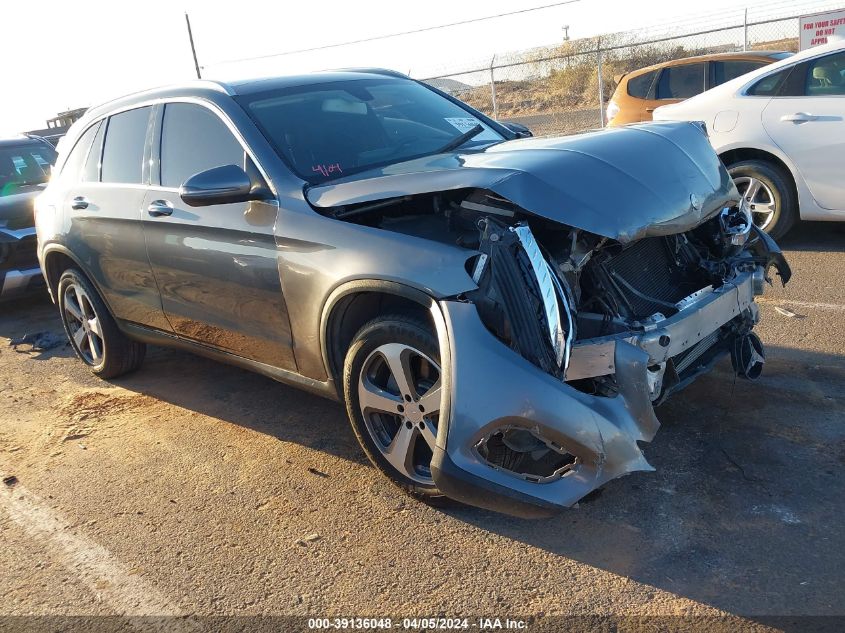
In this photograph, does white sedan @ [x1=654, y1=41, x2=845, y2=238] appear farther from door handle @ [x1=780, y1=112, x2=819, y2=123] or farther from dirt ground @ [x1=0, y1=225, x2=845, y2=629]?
dirt ground @ [x1=0, y1=225, x2=845, y2=629]

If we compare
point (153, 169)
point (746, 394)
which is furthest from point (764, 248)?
point (153, 169)

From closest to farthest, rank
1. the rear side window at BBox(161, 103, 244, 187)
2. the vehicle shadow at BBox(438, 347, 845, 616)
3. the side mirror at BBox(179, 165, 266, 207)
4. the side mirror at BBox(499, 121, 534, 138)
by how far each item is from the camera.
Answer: the vehicle shadow at BBox(438, 347, 845, 616), the side mirror at BBox(179, 165, 266, 207), the rear side window at BBox(161, 103, 244, 187), the side mirror at BBox(499, 121, 534, 138)

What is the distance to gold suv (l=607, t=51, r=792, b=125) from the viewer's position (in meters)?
10.6

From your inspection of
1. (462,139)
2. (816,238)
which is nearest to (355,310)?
(462,139)

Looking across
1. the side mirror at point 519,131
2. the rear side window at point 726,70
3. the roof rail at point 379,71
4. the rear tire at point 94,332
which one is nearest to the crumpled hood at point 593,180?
the side mirror at point 519,131

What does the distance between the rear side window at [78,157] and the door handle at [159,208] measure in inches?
46.1

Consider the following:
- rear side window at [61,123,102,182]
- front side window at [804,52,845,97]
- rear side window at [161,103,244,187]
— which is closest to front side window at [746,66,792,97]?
front side window at [804,52,845,97]

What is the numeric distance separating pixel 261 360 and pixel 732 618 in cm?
254

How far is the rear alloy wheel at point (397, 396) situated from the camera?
3.21 meters

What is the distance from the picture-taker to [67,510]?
3.86m

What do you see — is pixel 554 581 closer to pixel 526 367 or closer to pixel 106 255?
pixel 526 367

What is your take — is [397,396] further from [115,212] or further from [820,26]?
[820,26]

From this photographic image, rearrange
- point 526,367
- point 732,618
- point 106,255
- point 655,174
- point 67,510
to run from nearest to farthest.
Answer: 1. point 732,618
2. point 526,367
3. point 655,174
4. point 67,510
5. point 106,255

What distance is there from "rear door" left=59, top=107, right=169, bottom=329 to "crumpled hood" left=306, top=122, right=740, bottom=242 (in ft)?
5.22
